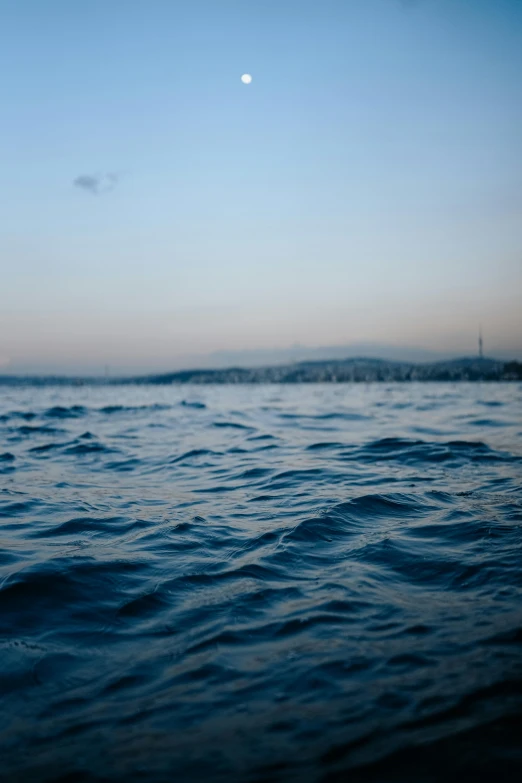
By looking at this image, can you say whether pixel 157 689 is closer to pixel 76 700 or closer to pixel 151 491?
pixel 76 700

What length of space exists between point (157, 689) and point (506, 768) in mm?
2017

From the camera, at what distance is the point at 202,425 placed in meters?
23.0

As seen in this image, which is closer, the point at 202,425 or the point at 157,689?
the point at 157,689

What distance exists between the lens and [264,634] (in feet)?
12.0

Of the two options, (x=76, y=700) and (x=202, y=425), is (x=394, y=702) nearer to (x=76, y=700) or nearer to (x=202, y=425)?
(x=76, y=700)

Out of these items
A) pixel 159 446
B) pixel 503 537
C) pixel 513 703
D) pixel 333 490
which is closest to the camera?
pixel 513 703

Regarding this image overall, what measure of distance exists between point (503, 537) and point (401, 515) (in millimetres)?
1562

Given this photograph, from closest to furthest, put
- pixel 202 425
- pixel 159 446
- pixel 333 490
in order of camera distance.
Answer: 1. pixel 333 490
2. pixel 159 446
3. pixel 202 425

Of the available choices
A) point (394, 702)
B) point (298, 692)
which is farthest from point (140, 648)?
point (394, 702)

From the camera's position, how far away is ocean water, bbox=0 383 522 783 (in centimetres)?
246

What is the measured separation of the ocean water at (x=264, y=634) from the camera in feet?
8.07

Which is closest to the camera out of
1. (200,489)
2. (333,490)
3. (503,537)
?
(503,537)

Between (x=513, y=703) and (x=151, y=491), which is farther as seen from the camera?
(x=151, y=491)

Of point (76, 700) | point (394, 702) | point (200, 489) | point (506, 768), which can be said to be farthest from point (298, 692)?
point (200, 489)
